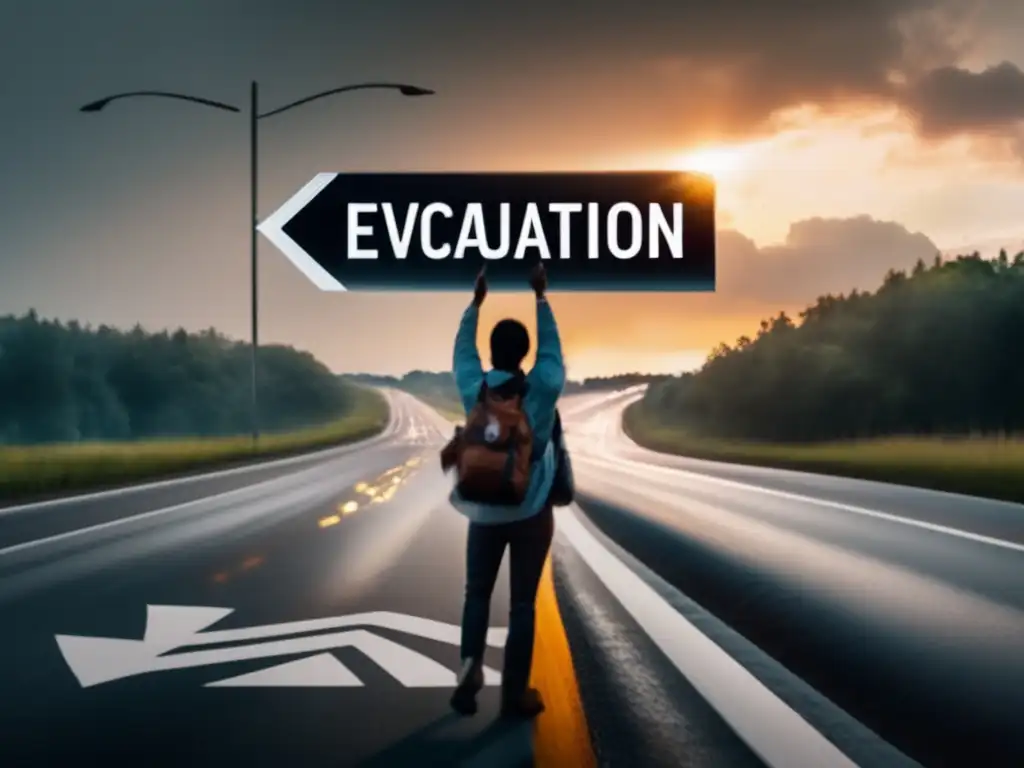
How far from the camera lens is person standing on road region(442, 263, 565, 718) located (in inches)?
239

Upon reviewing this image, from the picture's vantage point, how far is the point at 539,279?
6.32m

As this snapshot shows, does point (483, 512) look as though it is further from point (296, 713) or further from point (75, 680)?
point (75, 680)

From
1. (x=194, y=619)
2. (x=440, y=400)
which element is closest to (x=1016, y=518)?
(x=194, y=619)

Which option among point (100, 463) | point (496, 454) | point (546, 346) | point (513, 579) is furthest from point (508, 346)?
point (100, 463)

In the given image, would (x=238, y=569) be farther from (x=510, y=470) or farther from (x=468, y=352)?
(x=510, y=470)

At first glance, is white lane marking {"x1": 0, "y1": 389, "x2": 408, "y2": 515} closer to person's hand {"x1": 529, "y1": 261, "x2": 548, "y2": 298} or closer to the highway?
the highway

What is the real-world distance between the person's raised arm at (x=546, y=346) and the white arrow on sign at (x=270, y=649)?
2147 mm

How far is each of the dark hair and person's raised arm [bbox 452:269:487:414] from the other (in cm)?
10

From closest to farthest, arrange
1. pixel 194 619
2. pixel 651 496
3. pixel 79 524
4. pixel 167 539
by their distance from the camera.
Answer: pixel 194 619 < pixel 167 539 < pixel 79 524 < pixel 651 496

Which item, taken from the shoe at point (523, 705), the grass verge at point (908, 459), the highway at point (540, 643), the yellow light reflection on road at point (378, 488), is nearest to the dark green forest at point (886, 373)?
the grass verge at point (908, 459)

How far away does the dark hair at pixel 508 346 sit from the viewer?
629 cm

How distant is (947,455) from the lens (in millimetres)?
37688

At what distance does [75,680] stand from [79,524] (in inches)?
421

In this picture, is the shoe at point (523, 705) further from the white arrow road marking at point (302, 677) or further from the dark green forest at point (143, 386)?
the dark green forest at point (143, 386)
